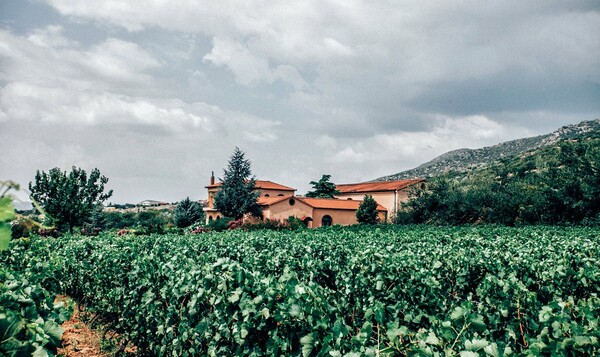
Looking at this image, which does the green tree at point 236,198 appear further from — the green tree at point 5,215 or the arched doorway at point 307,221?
the green tree at point 5,215

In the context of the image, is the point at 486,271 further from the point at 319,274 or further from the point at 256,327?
the point at 256,327

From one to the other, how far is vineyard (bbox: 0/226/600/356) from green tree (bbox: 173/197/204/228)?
1573 inches

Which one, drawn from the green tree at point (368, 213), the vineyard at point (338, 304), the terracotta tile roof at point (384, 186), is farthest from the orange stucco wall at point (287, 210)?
the vineyard at point (338, 304)

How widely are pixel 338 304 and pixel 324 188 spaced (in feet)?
202

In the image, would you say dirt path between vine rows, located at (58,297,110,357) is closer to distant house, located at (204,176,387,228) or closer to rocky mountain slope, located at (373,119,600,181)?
distant house, located at (204,176,387,228)

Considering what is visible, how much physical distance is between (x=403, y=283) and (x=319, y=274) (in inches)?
85.4

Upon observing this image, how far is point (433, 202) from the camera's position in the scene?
4112 cm

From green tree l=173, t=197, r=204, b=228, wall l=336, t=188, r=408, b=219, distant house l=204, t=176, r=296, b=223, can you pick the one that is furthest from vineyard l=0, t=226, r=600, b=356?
distant house l=204, t=176, r=296, b=223

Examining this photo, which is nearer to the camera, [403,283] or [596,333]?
[596,333]

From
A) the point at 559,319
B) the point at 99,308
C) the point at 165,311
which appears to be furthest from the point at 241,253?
the point at 559,319

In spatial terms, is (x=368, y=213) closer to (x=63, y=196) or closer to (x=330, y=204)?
(x=330, y=204)

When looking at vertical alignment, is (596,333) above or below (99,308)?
above

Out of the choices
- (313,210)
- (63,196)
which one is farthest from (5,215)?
(313,210)

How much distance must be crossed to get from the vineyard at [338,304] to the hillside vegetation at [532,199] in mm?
26980
